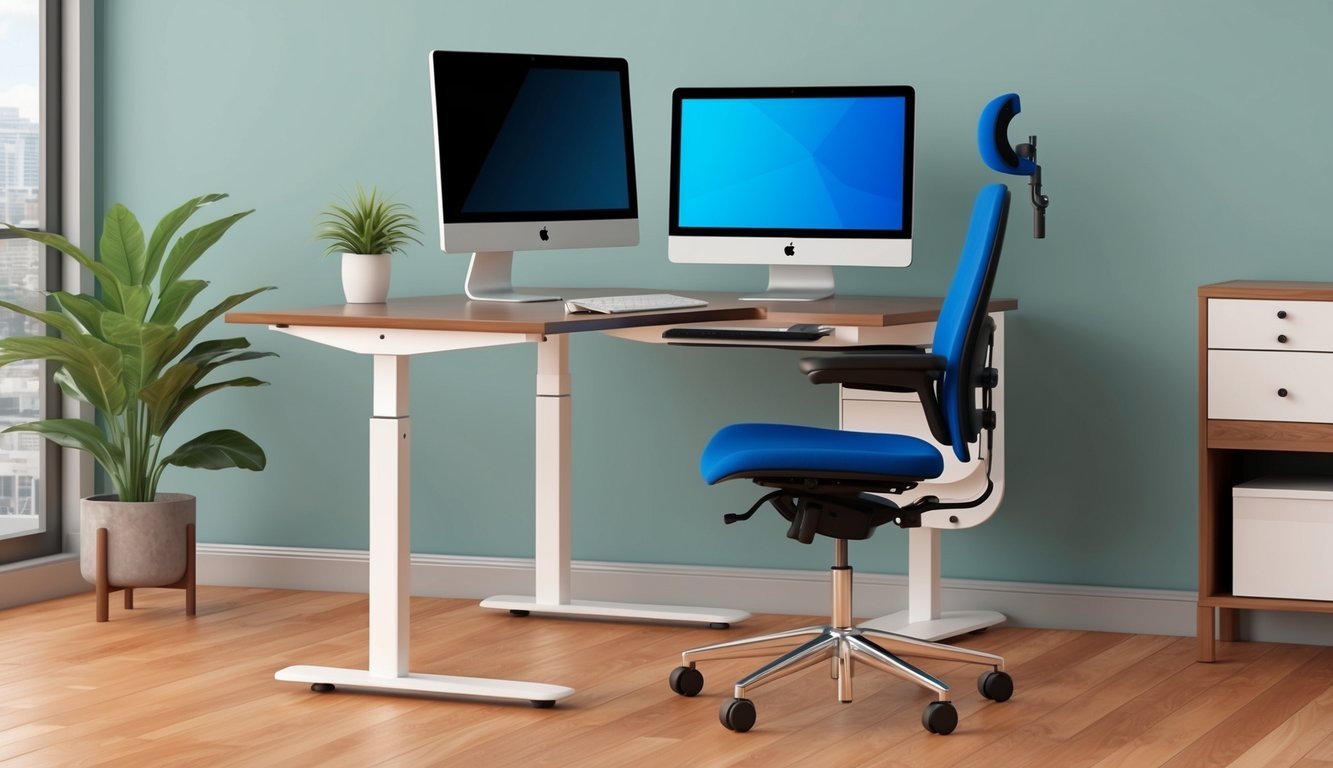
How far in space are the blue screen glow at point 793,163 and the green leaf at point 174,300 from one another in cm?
133

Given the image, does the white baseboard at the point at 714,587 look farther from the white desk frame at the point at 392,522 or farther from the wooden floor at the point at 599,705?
the white desk frame at the point at 392,522

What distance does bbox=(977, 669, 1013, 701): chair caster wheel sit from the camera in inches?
141

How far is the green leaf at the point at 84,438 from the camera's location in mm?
4660

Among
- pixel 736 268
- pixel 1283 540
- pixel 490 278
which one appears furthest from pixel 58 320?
pixel 1283 540

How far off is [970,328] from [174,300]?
2.32 meters

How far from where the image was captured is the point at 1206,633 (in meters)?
4.02

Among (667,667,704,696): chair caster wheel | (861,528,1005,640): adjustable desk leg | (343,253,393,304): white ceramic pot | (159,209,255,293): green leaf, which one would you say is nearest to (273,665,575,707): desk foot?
(667,667,704,696): chair caster wheel

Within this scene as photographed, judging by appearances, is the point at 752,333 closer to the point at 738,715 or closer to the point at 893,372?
the point at 893,372

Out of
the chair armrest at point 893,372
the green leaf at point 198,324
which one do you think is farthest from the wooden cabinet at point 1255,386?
the green leaf at point 198,324

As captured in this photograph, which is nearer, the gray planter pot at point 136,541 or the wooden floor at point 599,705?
the wooden floor at point 599,705

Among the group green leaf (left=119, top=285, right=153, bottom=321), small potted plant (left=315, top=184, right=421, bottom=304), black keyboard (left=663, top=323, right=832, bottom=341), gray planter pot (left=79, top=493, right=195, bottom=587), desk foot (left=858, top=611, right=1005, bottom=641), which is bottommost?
desk foot (left=858, top=611, right=1005, bottom=641)

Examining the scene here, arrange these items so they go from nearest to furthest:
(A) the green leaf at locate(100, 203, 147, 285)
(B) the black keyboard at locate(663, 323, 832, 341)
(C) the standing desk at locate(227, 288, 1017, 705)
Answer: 1. (C) the standing desk at locate(227, 288, 1017, 705)
2. (B) the black keyboard at locate(663, 323, 832, 341)
3. (A) the green leaf at locate(100, 203, 147, 285)

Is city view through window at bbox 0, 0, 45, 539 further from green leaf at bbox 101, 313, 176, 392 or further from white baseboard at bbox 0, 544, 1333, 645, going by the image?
green leaf at bbox 101, 313, 176, 392

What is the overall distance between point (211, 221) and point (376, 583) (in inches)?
A: 70.0
